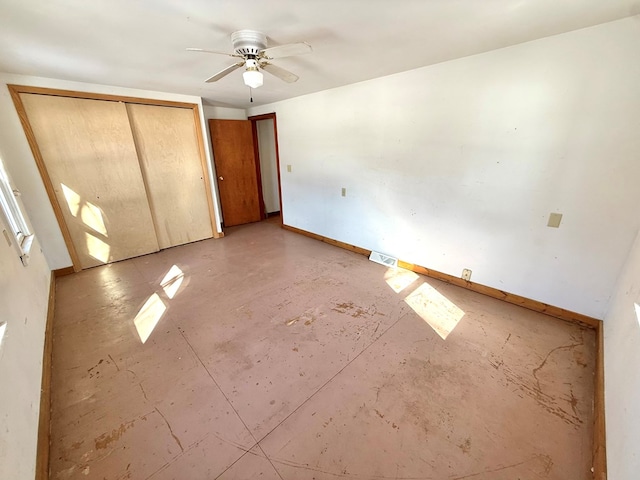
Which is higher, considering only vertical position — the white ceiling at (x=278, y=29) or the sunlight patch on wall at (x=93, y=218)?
the white ceiling at (x=278, y=29)

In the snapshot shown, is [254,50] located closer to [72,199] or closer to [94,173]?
[94,173]

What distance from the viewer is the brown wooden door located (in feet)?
14.9

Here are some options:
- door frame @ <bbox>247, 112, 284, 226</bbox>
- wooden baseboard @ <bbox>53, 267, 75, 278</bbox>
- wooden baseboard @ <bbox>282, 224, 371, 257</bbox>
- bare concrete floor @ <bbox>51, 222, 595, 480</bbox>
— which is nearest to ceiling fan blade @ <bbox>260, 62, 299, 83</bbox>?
bare concrete floor @ <bbox>51, 222, 595, 480</bbox>

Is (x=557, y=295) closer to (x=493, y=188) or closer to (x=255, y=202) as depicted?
(x=493, y=188)

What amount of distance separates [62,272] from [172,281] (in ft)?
4.71

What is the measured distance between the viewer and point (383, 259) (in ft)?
11.1

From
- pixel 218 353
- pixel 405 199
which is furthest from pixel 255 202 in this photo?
pixel 218 353

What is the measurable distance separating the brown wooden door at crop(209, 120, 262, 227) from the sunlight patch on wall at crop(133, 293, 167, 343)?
2.63 meters

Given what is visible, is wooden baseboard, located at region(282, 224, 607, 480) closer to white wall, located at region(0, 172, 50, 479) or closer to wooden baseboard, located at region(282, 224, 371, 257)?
wooden baseboard, located at region(282, 224, 371, 257)

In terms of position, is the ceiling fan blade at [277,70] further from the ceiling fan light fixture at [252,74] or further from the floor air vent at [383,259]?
the floor air vent at [383,259]

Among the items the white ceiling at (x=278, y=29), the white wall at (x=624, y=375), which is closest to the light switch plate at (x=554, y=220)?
the white wall at (x=624, y=375)

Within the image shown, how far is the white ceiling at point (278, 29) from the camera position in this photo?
1.39 meters

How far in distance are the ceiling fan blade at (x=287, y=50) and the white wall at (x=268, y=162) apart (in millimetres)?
A: 3466

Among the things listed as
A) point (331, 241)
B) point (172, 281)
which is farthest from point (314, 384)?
point (331, 241)
